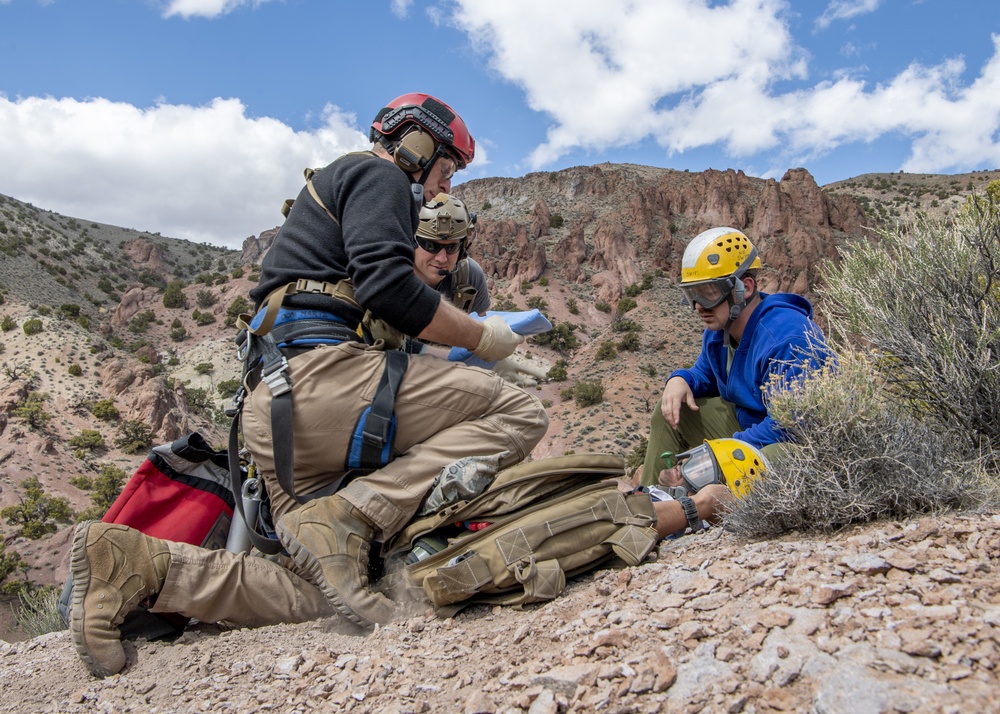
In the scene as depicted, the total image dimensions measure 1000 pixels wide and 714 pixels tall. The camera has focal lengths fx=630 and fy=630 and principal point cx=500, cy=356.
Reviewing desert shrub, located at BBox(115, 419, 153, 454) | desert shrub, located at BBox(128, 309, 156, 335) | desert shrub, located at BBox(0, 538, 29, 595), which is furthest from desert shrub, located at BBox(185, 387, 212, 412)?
desert shrub, located at BBox(128, 309, 156, 335)

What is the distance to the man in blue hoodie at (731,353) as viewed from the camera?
3867 mm

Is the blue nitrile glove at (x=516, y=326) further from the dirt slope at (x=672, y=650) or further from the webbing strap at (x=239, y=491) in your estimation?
the dirt slope at (x=672, y=650)

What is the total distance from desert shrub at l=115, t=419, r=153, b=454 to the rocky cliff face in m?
34.5

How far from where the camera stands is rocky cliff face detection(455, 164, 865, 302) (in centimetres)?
5282

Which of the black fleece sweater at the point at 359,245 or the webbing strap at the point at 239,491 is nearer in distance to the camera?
the black fleece sweater at the point at 359,245

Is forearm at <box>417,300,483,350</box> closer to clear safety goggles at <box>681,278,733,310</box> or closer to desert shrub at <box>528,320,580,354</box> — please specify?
clear safety goggles at <box>681,278,733,310</box>

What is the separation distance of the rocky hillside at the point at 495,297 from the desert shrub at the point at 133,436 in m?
0.24

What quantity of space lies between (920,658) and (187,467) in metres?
3.59

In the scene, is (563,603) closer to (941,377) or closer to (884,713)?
(884,713)

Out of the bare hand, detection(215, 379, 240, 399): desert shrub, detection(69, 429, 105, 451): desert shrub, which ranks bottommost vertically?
the bare hand

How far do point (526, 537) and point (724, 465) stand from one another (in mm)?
1397

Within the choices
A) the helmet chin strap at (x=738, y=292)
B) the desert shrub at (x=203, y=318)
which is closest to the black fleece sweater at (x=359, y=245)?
the helmet chin strap at (x=738, y=292)

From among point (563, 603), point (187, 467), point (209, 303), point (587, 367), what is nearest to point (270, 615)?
point (187, 467)

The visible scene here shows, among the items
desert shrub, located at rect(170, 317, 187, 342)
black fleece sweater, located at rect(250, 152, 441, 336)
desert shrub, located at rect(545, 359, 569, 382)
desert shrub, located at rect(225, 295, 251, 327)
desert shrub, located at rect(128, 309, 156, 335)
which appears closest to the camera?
black fleece sweater, located at rect(250, 152, 441, 336)
